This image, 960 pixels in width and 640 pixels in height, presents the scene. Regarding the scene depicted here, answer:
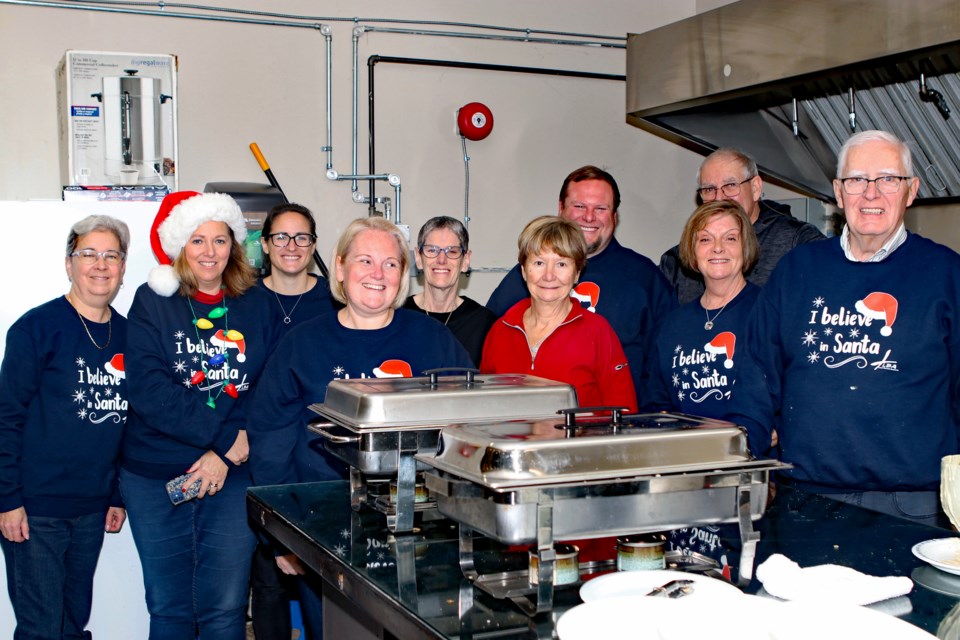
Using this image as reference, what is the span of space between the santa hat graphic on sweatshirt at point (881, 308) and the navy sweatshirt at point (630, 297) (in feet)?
2.79

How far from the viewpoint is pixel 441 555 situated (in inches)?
59.5

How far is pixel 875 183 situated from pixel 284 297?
174 cm

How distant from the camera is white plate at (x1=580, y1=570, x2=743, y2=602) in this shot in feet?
4.16

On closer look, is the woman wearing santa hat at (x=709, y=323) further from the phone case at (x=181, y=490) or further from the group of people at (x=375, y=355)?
the phone case at (x=181, y=490)

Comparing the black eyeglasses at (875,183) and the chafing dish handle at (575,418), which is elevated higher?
the black eyeglasses at (875,183)

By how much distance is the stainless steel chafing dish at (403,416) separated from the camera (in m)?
1.61

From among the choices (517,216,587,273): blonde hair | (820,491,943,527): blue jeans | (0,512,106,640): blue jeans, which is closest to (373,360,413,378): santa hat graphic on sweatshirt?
(517,216,587,273): blonde hair

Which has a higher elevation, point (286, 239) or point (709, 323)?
point (286, 239)

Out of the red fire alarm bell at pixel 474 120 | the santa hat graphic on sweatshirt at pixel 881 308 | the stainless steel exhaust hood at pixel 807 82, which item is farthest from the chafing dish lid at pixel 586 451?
the red fire alarm bell at pixel 474 120

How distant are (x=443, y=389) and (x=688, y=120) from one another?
3.24 meters

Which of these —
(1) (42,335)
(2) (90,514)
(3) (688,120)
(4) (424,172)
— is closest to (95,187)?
(1) (42,335)

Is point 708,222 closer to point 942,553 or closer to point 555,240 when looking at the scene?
point 555,240

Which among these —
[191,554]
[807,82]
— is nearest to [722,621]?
[191,554]

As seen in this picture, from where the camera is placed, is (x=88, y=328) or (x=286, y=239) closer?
(x=88, y=328)
